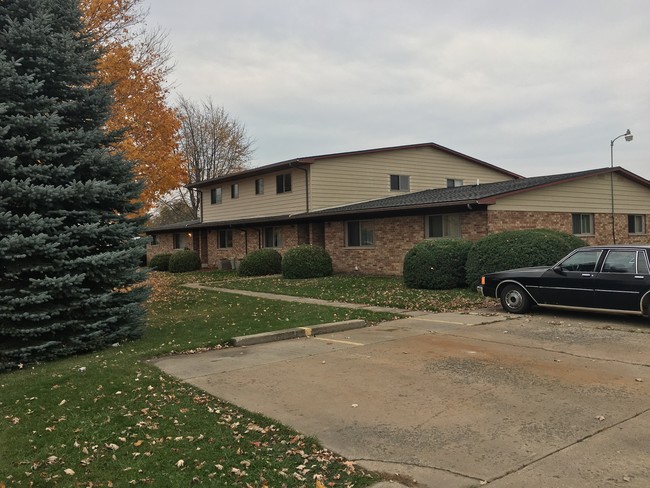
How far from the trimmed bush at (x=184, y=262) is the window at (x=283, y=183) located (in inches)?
298

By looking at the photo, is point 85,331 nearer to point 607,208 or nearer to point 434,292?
point 434,292

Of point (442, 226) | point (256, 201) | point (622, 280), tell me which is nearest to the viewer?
point (622, 280)

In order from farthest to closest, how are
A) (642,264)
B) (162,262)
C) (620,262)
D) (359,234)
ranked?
(162,262)
(359,234)
(620,262)
(642,264)

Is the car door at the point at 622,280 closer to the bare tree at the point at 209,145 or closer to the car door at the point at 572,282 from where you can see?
the car door at the point at 572,282

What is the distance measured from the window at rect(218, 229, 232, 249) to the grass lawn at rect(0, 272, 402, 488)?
2261 centimetres

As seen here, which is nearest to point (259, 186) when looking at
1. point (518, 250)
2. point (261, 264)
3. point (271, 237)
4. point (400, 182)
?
point (271, 237)

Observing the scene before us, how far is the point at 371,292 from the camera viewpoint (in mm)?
15695

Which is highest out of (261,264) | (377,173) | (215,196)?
(377,173)

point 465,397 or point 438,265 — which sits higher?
point 438,265

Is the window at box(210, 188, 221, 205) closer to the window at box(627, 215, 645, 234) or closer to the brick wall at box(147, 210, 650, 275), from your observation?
the brick wall at box(147, 210, 650, 275)

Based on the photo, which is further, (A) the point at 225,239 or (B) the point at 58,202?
(A) the point at 225,239

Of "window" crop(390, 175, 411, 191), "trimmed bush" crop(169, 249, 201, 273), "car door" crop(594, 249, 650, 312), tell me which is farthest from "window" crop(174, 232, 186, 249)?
"car door" crop(594, 249, 650, 312)

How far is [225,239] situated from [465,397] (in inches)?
1032

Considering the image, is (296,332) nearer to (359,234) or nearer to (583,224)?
(359,234)
